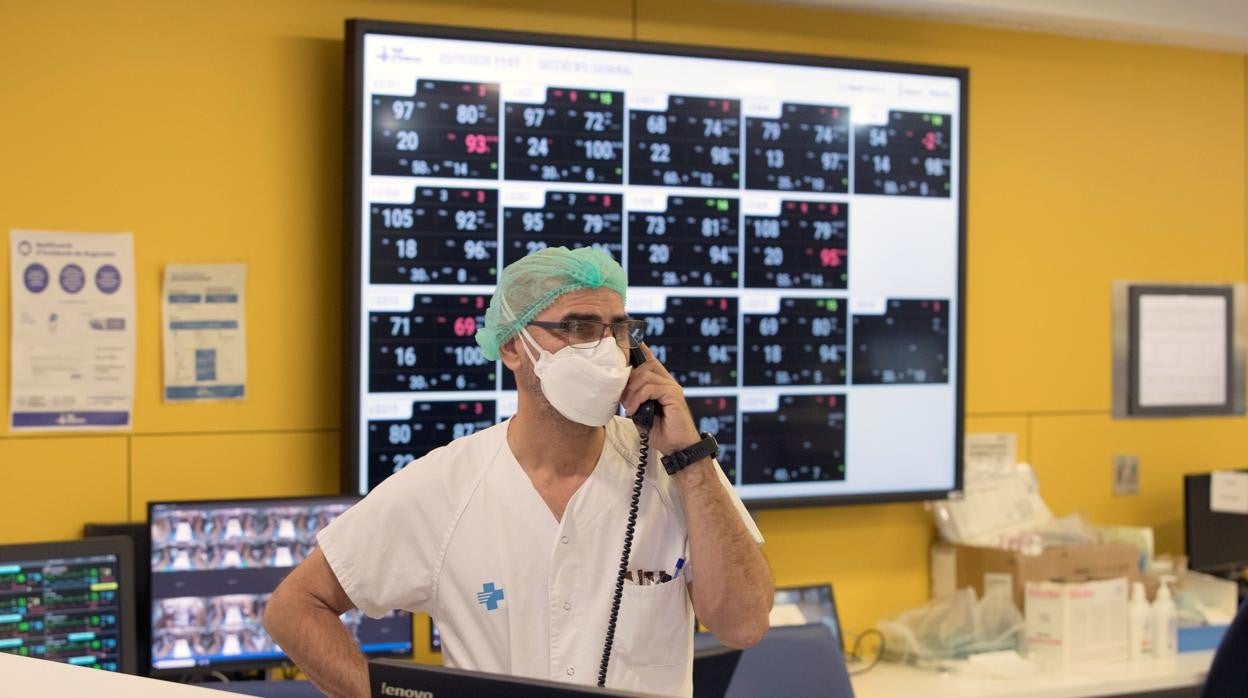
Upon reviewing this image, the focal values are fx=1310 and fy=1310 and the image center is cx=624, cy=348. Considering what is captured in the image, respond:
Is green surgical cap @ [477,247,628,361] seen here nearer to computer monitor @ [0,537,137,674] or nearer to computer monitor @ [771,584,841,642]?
computer monitor @ [0,537,137,674]

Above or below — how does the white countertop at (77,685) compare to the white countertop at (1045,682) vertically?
above

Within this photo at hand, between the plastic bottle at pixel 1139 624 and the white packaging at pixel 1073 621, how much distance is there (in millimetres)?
41

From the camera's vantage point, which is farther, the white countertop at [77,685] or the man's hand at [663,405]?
the man's hand at [663,405]

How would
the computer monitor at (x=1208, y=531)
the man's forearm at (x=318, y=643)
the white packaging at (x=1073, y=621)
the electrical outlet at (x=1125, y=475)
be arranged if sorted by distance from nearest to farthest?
the man's forearm at (x=318, y=643) < the white packaging at (x=1073, y=621) < the computer monitor at (x=1208, y=531) < the electrical outlet at (x=1125, y=475)

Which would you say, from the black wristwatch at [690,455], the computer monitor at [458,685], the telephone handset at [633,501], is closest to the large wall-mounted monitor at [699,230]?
the telephone handset at [633,501]

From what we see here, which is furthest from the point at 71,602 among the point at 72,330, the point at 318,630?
the point at 318,630

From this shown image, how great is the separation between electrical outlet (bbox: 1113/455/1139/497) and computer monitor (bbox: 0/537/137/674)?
302cm

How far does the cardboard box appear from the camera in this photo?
3.65 metres

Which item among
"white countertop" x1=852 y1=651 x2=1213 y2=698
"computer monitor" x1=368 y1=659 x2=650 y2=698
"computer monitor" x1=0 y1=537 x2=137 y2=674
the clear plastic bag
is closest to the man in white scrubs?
"computer monitor" x1=368 y1=659 x2=650 y2=698

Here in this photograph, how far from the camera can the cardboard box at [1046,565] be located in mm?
3646

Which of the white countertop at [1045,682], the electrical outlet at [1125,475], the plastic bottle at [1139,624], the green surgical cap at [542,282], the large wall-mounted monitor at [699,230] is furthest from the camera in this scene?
the electrical outlet at [1125,475]

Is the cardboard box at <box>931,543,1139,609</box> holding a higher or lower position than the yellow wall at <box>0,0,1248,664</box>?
lower

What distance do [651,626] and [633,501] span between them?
0.19 meters

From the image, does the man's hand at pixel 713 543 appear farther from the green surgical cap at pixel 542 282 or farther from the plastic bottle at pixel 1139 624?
the plastic bottle at pixel 1139 624
